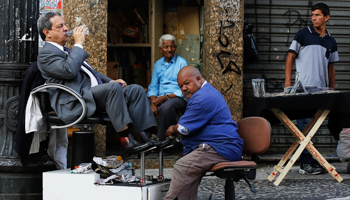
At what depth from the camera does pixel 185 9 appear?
28.9 feet

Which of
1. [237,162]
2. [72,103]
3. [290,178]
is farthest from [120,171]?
[290,178]

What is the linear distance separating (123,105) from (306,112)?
2.77 m

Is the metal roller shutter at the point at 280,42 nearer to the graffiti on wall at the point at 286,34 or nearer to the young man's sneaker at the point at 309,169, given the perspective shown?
the graffiti on wall at the point at 286,34

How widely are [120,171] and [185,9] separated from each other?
414 cm

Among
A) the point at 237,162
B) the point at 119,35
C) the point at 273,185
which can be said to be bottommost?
the point at 273,185

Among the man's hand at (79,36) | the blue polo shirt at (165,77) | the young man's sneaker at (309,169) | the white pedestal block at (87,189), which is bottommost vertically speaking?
the young man's sneaker at (309,169)

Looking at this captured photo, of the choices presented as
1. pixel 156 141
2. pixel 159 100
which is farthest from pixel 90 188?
pixel 159 100

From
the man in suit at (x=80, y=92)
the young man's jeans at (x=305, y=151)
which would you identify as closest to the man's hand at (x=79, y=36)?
the man in suit at (x=80, y=92)

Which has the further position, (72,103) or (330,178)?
(330,178)

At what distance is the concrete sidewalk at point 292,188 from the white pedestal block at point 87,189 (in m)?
1.13

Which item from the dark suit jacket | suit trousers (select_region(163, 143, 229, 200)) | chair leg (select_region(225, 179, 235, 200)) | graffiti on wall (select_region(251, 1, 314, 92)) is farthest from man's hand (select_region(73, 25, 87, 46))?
graffiti on wall (select_region(251, 1, 314, 92))

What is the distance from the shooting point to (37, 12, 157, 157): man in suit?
16.6ft

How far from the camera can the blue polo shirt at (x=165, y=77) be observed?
25.3 feet

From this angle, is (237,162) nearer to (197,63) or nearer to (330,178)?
(330,178)
